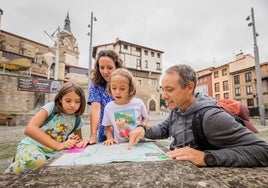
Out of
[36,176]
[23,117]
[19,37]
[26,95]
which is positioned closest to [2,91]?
[26,95]

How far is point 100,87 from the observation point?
2.47 metres

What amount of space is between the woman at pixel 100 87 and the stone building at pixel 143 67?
92.6ft

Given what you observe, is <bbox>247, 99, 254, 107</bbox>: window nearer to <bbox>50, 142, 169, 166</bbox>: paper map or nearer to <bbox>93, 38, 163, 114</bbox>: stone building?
<bbox>93, 38, 163, 114</bbox>: stone building

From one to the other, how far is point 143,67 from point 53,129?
31152 millimetres

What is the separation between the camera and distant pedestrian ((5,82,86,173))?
1.67m

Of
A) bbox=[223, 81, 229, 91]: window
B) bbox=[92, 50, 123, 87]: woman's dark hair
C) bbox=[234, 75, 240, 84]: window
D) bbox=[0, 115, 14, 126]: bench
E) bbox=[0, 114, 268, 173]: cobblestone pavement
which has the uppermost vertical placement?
bbox=[234, 75, 240, 84]: window

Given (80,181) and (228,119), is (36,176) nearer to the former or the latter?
(80,181)

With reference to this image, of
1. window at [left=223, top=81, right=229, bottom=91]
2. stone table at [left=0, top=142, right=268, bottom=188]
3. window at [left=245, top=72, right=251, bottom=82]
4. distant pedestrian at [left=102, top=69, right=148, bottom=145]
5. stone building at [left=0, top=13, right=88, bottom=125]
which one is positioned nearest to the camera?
stone table at [left=0, top=142, right=268, bottom=188]

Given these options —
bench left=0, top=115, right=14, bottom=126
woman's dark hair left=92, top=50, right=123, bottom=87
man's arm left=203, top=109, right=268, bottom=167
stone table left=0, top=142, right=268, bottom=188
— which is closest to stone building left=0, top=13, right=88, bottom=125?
bench left=0, top=115, right=14, bottom=126

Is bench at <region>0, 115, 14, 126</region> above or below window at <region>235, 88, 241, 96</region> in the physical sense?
below

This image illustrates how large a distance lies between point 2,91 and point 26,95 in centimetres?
195

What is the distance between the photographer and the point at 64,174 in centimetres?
81

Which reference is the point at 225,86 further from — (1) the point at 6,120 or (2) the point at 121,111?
(2) the point at 121,111

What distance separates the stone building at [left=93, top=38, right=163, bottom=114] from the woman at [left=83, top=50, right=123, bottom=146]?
28210mm
